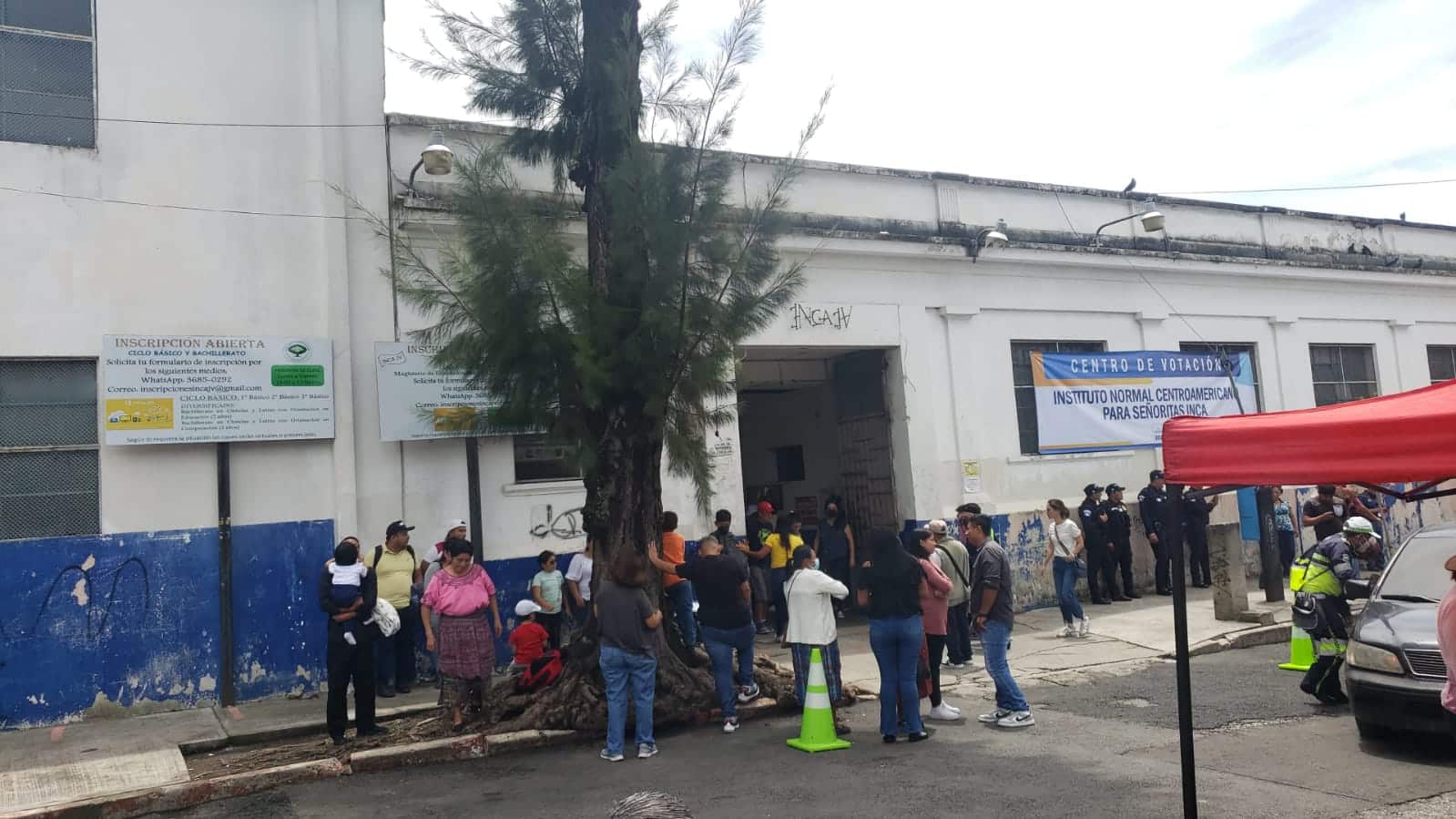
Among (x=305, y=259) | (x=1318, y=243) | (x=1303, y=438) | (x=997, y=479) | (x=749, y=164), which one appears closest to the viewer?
(x=1303, y=438)

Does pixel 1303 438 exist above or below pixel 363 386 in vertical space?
below

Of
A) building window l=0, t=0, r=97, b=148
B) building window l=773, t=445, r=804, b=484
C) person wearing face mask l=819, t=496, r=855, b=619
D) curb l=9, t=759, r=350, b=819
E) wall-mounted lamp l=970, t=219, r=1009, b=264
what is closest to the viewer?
curb l=9, t=759, r=350, b=819

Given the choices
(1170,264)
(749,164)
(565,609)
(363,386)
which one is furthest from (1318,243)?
(363,386)

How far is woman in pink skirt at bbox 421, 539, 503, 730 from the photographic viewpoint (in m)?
8.93

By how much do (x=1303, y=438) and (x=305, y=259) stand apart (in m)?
9.93

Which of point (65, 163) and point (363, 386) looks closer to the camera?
point (65, 163)

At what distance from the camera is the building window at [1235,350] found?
17.8 metres

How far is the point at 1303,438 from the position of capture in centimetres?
471

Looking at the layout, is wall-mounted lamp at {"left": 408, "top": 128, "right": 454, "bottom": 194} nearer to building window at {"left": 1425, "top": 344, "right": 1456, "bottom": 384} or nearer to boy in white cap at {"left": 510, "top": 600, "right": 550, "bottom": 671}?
boy in white cap at {"left": 510, "top": 600, "right": 550, "bottom": 671}

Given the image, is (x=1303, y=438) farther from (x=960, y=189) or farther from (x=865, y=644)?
(x=960, y=189)

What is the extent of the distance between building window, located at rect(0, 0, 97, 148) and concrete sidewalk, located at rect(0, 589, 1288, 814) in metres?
5.86

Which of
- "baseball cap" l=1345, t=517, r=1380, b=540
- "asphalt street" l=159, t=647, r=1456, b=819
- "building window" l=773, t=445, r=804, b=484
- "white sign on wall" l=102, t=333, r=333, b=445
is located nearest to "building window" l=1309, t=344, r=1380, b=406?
"building window" l=773, t=445, r=804, b=484

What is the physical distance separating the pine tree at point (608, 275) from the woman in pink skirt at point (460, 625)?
0.66 meters

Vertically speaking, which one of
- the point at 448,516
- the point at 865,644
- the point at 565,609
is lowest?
the point at 865,644
